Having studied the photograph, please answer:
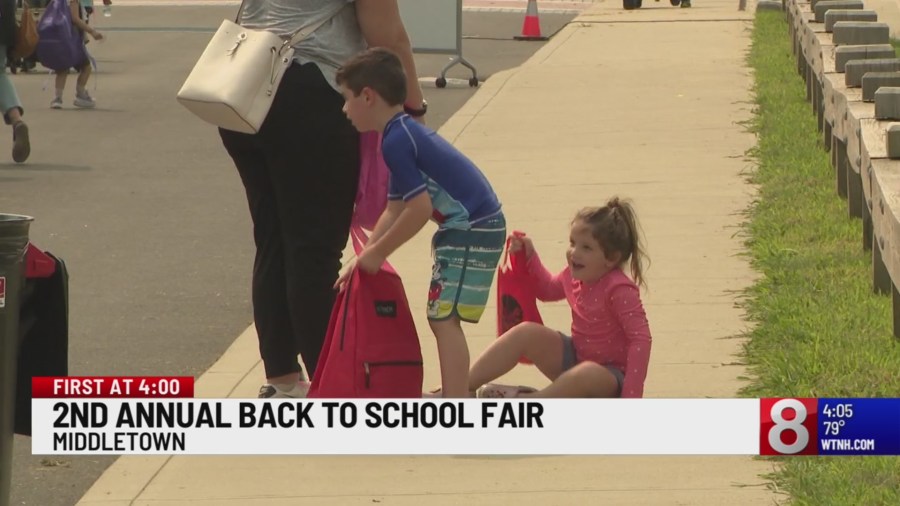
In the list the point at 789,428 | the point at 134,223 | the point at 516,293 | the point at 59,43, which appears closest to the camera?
the point at 789,428

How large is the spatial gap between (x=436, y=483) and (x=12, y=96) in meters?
8.51

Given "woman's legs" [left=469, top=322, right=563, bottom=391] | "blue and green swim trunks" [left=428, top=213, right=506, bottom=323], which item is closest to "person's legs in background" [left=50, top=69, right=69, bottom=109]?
"woman's legs" [left=469, top=322, right=563, bottom=391]

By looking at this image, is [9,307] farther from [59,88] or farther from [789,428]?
[59,88]

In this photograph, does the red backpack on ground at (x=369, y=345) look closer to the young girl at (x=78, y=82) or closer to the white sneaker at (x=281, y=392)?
the white sneaker at (x=281, y=392)

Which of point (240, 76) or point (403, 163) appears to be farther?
point (240, 76)

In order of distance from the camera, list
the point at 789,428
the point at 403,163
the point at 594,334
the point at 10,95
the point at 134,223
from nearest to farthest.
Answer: the point at 789,428, the point at 403,163, the point at 594,334, the point at 134,223, the point at 10,95

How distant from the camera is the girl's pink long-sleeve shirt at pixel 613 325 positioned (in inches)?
229

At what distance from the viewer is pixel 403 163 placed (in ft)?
19.0

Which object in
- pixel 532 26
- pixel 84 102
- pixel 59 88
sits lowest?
pixel 532 26

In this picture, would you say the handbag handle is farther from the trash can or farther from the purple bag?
the purple bag

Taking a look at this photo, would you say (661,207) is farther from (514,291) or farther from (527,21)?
(527,21)

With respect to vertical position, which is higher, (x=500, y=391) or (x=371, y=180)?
(x=371, y=180)

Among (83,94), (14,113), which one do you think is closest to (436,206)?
(14,113)

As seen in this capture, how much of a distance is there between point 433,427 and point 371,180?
91 centimetres
